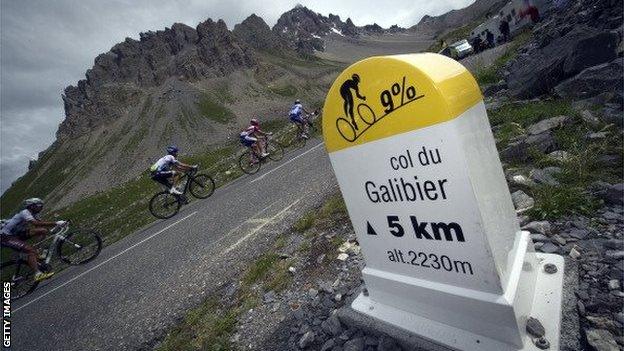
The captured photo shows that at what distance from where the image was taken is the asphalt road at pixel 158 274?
219 inches

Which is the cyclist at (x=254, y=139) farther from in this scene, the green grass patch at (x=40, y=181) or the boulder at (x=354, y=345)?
the green grass patch at (x=40, y=181)

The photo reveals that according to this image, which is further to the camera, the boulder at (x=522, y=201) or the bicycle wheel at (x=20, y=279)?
the bicycle wheel at (x=20, y=279)

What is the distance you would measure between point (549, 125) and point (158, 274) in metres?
7.99

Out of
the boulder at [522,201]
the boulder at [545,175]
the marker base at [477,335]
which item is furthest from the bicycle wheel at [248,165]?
the marker base at [477,335]

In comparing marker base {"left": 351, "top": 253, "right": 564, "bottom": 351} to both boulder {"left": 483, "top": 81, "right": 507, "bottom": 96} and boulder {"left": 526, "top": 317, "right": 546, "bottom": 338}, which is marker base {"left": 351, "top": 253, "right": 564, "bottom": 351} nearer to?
boulder {"left": 526, "top": 317, "right": 546, "bottom": 338}

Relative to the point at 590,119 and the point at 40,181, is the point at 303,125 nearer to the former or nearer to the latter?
the point at 590,119

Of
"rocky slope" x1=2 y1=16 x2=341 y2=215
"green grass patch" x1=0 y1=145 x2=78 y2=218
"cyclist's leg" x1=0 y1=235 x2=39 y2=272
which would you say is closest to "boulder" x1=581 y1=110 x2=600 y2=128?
"cyclist's leg" x1=0 y1=235 x2=39 y2=272

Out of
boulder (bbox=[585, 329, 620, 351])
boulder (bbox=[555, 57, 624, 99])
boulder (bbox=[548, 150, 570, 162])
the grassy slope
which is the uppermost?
boulder (bbox=[555, 57, 624, 99])

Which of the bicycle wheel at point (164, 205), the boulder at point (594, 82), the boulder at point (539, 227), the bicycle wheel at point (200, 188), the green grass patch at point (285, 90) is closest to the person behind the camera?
the boulder at point (539, 227)

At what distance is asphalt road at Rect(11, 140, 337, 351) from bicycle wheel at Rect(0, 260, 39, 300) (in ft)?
1.85

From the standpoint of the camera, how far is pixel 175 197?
1350 cm

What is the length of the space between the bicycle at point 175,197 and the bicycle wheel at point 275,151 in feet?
13.1

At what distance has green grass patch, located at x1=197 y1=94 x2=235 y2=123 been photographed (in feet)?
426

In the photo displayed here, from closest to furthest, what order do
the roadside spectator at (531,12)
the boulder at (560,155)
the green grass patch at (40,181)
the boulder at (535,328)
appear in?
the boulder at (535,328) → the boulder at (560,155) → the roadside spectator at (531,12) → the green grass patch at (40,181)
